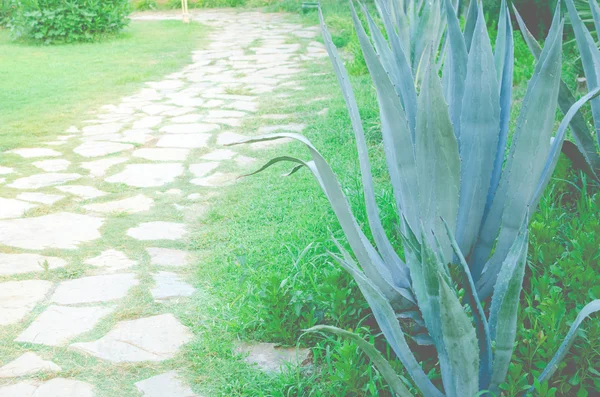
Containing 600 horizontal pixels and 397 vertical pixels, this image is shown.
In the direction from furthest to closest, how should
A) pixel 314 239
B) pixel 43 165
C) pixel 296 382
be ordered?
pixel 43 165 < pixel 314 239 < pixel 296 382

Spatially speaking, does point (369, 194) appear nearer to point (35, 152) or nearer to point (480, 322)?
point (480, 322)

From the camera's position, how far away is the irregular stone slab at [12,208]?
3625 millimetres

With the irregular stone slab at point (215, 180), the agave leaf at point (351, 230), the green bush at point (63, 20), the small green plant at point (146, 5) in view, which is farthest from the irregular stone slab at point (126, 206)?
the small green plant at point (146, 5)

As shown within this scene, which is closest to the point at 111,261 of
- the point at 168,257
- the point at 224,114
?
the point at 168,257

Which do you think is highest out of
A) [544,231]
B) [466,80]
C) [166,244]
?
[466,80]

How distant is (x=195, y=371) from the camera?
225 centimetres

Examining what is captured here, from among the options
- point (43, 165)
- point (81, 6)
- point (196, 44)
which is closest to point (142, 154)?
point (43, 165)

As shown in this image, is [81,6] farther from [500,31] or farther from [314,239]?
[500,31]

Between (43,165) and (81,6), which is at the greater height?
(81,6)

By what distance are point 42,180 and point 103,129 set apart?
1.26 m

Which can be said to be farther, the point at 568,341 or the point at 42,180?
the point at 42,180

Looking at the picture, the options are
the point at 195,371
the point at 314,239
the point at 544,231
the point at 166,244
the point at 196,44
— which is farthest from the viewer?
the point at 196,44

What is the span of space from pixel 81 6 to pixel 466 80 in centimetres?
926

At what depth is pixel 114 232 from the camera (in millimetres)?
3439
